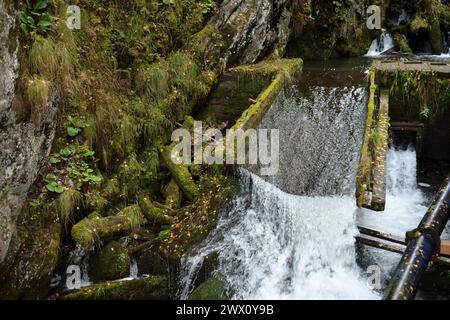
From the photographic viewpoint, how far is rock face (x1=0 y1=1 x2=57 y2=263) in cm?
455

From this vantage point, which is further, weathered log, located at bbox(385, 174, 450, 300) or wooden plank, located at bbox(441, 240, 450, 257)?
wooden plank, located at bbox(441, 240, 450, 257)

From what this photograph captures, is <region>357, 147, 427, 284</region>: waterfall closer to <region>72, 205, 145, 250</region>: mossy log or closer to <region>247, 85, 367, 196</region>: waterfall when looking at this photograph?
<region>247, 85, 367, 196</region>: waterfall

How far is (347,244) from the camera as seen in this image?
600cm

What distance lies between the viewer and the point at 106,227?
538 centimetres

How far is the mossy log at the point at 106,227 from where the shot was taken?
5156 millimetres

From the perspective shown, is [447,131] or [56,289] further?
[447,131]

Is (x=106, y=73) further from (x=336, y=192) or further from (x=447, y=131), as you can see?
(x=447, y=131)

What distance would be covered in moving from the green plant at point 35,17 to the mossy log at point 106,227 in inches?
103

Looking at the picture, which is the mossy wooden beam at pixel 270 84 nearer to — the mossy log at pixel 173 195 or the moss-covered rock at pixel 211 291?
the mossy log at pixel 173 195

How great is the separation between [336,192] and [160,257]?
124 inches

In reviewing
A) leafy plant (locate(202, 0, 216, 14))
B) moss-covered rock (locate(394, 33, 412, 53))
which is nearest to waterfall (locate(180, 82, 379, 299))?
leafy plant (locate(202, 0, 216, 14))

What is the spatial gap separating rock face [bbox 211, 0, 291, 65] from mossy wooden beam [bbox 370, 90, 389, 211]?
3165 mm
